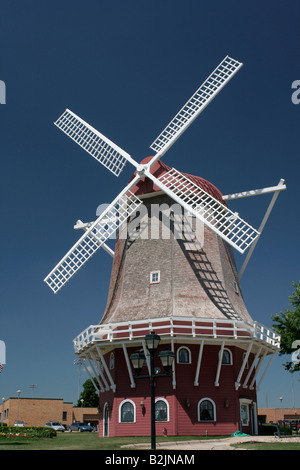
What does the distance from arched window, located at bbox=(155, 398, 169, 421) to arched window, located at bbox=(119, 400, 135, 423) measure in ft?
3.90

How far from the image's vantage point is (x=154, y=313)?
2473cm

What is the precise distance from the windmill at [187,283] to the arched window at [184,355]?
0.75ft

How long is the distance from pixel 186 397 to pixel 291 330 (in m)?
8.46

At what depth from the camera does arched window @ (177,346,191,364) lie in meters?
24.1

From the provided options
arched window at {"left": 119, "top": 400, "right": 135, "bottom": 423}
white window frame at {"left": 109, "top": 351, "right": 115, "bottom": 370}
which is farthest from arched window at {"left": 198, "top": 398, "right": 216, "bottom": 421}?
white window frame at {"left": 109, "top": 351, "right": 115, "bottom": 370}

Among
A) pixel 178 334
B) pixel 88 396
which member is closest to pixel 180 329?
pixel 178 334

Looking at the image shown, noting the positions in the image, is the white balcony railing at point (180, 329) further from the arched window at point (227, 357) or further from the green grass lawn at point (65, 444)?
the green grass lawn at point (65, 444)

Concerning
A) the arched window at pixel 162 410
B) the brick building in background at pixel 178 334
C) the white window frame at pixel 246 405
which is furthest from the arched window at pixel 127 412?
the white window frame at pixel 246 405

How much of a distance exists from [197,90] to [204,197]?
560cm

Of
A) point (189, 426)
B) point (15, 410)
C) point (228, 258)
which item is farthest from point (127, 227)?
point (15, 410)

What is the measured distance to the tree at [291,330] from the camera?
28734mm

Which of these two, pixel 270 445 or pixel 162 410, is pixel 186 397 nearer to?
pixel 162 410

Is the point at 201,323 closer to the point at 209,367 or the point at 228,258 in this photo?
the point at 209,367

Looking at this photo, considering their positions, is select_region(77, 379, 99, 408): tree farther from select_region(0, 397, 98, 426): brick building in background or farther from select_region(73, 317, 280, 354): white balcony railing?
select_region(73, 317, 280, 354): white balcony railing
